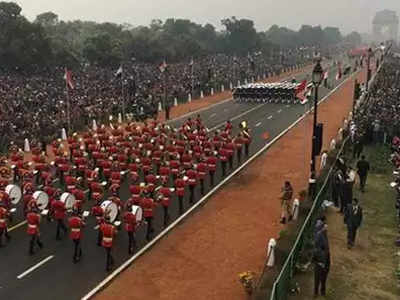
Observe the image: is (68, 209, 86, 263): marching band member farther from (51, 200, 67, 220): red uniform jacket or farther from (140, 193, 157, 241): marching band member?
(140, 193, 157, 241): marching band member

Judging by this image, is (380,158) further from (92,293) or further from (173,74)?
(173,74)

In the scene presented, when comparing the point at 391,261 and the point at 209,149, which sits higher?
the point at 209,149

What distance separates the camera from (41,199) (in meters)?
17.9

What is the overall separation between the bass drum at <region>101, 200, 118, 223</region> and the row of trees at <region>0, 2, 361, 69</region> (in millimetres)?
49060

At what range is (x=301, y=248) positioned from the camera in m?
15.9

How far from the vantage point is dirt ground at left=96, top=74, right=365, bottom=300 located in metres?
14.6

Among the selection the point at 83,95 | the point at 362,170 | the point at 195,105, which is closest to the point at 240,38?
the point at 195,105

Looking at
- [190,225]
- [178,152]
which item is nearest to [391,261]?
[190,225]

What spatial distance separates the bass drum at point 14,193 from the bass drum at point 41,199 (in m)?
1.31

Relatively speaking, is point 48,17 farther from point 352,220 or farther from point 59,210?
point 352,220

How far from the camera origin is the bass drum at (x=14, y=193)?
18.7 meters

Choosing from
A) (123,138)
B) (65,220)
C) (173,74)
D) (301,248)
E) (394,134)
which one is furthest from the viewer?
(173,74)

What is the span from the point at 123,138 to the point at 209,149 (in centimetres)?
483

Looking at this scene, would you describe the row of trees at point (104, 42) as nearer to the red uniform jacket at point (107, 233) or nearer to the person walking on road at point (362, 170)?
the person walking on road at point (362, 170)
